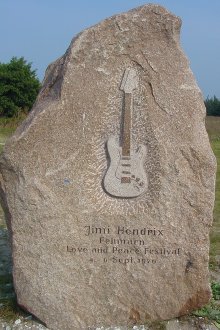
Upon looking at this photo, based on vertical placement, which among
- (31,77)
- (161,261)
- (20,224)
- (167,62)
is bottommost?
(161,261)

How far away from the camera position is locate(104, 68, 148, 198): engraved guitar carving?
4445mm

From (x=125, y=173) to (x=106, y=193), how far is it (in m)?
0.22

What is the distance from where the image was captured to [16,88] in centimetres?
2338

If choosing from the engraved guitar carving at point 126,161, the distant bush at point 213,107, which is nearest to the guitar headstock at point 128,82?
the engraved guitar carving at point 126,161

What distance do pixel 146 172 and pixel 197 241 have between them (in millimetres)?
683

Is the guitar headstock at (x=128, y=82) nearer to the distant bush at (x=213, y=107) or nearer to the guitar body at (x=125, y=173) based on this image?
the guitar body at (x=125, y=173)

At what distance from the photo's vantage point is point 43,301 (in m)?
4.46

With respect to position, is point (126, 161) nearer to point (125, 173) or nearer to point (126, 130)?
point (125, 173)

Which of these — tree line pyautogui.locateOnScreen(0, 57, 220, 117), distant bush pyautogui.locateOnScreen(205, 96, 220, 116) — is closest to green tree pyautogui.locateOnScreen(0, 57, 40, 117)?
tree line pyautogui.locateOnScreen(0, 57, 220, 117)

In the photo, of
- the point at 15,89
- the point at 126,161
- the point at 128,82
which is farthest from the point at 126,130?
the point at 15,89

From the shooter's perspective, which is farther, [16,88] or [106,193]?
[16,88]

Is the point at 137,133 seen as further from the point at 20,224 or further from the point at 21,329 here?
the point at 21,329

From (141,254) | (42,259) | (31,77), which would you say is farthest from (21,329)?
(31,77)

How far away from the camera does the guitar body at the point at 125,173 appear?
444cm
